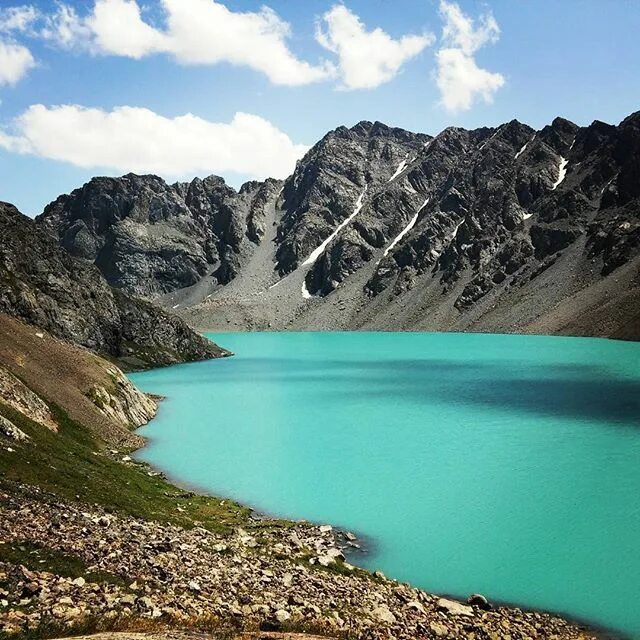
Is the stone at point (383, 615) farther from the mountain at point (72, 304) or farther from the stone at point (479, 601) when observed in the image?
the mountain at point (72, 304)

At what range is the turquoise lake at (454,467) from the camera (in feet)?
74.8

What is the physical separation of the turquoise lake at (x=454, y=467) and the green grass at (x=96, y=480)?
2.95 metres

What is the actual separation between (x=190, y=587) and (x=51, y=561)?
3.71 metres

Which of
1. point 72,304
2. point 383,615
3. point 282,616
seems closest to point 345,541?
point 383,615

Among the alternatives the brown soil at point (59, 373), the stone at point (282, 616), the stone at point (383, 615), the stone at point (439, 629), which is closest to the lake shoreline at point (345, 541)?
the stone at point (439, 629)

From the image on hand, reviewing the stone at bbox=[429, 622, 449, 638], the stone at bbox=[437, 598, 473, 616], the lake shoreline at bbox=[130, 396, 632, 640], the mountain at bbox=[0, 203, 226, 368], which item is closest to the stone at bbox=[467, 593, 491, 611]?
the lake shoreline at bbox=[130, 396, 632, 640]

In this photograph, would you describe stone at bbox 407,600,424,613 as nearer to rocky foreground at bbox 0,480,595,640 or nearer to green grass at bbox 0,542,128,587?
rocky foreground at bbox 0,480,595,640

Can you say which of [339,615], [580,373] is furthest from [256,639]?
[580,373]

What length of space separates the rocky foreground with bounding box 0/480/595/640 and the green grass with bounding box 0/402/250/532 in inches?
60.6

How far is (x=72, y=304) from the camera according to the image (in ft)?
323

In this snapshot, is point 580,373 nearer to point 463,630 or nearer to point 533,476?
point 533,476

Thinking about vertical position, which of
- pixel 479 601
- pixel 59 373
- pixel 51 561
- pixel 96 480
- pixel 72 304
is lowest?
pixel 479 601

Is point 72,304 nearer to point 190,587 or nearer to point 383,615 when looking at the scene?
point 190,587

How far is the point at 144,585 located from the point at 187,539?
6261 mm
